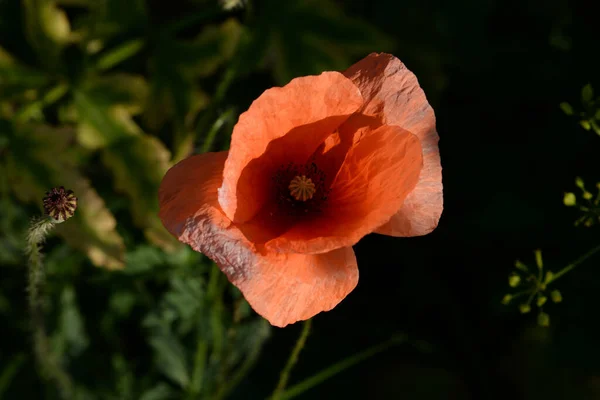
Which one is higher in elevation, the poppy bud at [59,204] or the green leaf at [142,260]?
the poppy bud at [59,204]

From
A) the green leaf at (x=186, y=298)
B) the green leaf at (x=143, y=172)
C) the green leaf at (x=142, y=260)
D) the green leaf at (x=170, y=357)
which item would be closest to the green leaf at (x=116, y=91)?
the green leaf at (x=143, y=172)

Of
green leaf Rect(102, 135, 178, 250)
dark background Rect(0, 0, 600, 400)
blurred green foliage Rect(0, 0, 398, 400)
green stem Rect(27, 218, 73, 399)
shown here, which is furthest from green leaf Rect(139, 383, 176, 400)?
green leaf Rect(102, 135, 178, 250)

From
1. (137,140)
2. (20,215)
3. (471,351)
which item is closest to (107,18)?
(137,140)

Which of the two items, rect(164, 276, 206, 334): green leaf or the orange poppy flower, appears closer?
the orange poppy flower

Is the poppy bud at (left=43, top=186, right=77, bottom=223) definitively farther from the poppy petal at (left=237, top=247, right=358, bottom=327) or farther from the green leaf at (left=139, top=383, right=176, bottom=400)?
the green leaf at (left=139, top=383, right=176, bottom=400)

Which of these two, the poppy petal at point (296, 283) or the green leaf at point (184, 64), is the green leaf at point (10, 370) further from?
the poppy petal at point (296, 283)

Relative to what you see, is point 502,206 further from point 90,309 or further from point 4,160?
point 4,160
